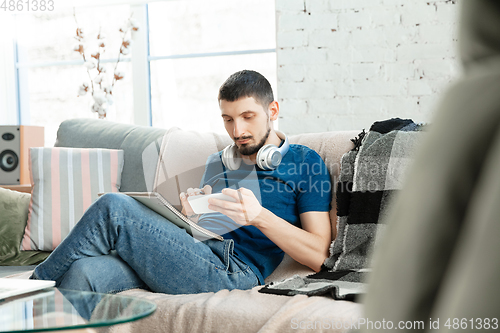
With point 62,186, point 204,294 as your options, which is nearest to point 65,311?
point 204,294

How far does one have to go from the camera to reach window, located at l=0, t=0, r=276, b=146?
308cm

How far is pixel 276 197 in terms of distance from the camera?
62.2 inches

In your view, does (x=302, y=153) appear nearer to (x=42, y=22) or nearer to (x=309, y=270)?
(x=309, y=270)

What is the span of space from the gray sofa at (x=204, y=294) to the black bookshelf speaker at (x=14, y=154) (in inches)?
19.0

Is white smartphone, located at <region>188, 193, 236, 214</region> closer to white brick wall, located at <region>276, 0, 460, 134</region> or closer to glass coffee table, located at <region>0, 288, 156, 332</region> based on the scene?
glass coffee table, located at <region>0, 288, 156, 332</region>

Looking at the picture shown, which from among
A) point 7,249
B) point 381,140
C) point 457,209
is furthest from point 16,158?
point 457,209

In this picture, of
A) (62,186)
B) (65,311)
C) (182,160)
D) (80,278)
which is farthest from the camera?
(62,186)

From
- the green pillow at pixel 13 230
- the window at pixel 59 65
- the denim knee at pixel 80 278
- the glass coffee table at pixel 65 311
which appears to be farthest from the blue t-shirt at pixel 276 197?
the window at pixel 59 65

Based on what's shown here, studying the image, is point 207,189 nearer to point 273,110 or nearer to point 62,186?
point 273,110

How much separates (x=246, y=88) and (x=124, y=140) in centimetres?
80

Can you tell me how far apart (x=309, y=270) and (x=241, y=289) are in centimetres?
27

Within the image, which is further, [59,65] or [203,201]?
[59,65]

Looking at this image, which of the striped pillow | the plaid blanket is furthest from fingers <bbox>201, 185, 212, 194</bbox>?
the striped pillow

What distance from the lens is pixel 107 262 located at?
1368 mm
